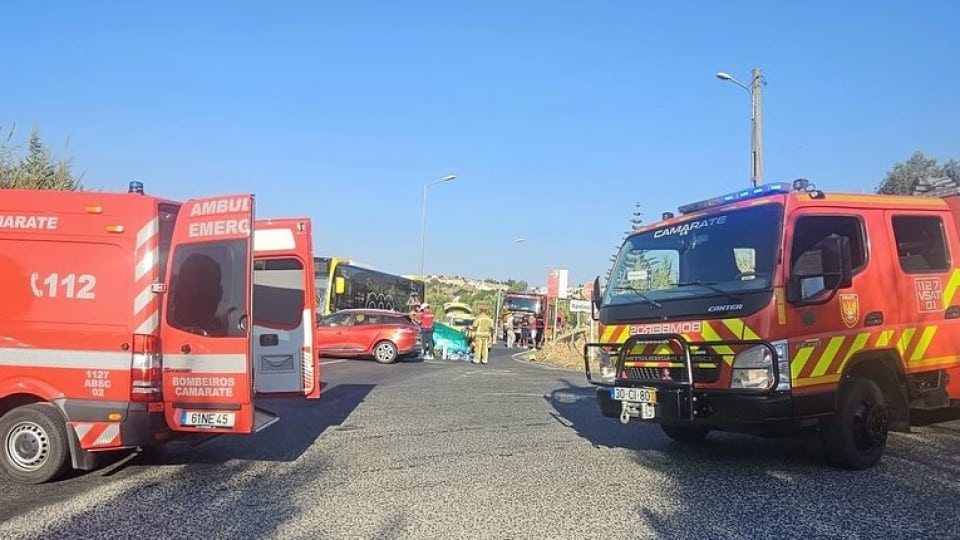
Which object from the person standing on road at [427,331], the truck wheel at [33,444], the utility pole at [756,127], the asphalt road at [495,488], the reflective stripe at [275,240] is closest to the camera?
the asphalt road at [495,488]

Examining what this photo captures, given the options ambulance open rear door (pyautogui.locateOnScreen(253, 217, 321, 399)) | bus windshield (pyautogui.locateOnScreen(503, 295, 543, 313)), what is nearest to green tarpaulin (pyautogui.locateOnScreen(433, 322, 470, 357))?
bus windshield (pyautogui.locateOnScreen(503, 295, 543, 313))

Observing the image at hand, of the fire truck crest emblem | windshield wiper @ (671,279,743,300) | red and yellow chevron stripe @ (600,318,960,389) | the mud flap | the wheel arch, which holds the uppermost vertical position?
windshield wiper @ (671,279,743,300)

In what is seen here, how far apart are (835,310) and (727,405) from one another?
51.3 inches

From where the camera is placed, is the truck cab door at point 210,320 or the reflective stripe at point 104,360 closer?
the reflective stripe at point 104,360

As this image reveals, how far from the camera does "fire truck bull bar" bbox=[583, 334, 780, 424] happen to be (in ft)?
20.1

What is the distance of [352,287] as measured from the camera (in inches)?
1008

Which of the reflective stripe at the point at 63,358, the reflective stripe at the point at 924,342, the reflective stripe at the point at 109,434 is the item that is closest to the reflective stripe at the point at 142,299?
the reflective stripe at the point at 63,358

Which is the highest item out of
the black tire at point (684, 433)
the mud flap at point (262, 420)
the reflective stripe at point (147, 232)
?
the reflective stripe at point (147, 232)

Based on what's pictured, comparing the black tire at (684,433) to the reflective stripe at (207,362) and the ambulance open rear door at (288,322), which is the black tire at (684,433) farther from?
the reflective stripe at (207,362)

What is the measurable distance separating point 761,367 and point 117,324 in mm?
5447

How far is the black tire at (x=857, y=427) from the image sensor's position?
649 centimetres

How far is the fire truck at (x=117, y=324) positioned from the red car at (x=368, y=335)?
50.2 feet

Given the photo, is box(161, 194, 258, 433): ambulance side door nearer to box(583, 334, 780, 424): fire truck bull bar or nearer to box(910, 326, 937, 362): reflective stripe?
box(583, 334, 780, 424): fire truck bull bar

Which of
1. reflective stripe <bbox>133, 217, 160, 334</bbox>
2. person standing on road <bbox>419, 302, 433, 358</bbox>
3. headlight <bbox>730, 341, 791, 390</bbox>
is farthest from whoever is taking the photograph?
person standing on road <bbox>419, 302, 433, 358</bbox>
